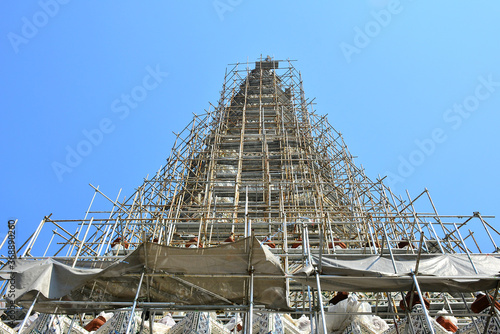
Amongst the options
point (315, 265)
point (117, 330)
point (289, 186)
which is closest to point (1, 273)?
point (117, 330)

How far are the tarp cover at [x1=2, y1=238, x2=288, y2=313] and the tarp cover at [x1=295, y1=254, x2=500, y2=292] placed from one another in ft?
2.43

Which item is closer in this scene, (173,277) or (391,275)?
(391,275)

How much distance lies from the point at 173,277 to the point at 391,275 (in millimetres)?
4182

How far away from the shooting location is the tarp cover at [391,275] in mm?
8625

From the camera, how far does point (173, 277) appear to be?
29.8 feet

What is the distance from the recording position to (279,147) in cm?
2472

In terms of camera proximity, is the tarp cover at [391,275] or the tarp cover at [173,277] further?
the tarp cover at [173,277]

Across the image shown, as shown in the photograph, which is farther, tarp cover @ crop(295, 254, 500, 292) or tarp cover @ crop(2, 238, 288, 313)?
tarp cover @ crop(2, 238, 288, 313)

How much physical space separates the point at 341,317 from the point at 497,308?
2.99 metres

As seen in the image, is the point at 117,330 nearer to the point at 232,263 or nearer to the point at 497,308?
the point at 232,263

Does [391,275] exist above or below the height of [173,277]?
below

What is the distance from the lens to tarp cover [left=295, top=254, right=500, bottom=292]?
862cm

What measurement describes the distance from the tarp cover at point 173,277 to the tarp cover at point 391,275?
29.1 inches

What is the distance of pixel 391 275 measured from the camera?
853 cm
